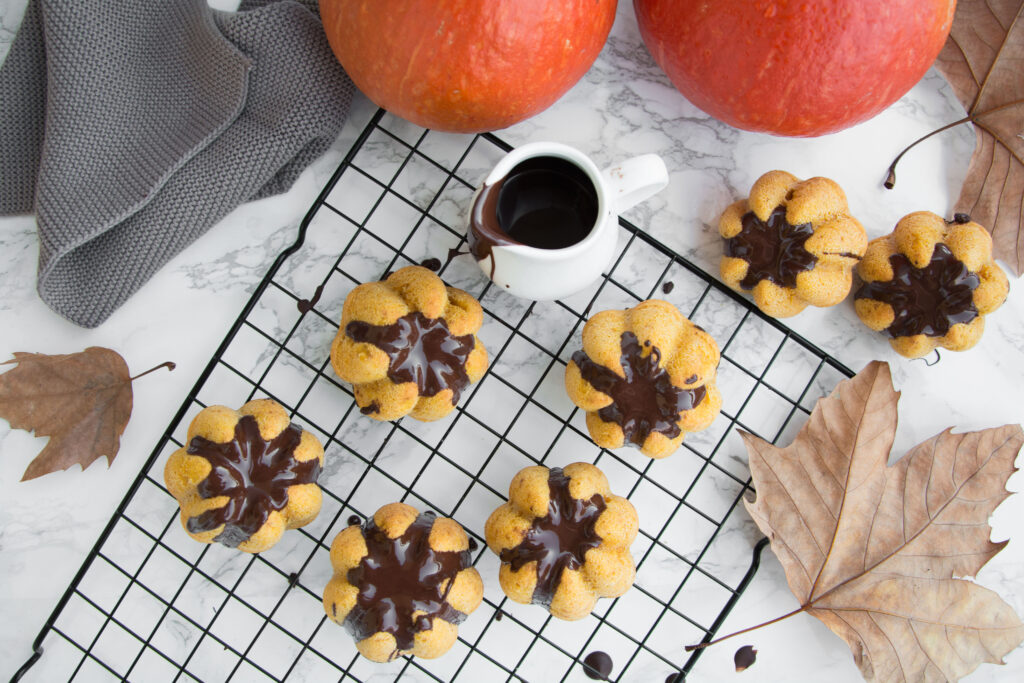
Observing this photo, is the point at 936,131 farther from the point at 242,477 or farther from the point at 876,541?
the point at 242,477

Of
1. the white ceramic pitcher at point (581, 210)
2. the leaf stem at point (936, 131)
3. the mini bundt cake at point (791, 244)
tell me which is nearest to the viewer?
the white ceramic pitcher at point (581, 210)

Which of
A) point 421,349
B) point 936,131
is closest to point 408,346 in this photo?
point 421,349

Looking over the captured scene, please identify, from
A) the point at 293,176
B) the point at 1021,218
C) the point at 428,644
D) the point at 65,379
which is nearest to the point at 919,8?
the point at 1021,218

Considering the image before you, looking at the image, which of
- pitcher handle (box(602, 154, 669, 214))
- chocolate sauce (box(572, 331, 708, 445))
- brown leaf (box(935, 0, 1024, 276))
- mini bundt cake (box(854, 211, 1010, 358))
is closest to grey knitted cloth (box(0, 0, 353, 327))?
pitcher handle (box(602, 154, 669, 214))

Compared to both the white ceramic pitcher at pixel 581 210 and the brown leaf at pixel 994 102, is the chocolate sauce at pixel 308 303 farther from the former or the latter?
the brown leaf at pixel 994 102

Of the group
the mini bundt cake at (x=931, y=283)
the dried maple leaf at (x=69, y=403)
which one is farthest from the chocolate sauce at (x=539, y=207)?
the dried maple leaf at (x=69, y=403)

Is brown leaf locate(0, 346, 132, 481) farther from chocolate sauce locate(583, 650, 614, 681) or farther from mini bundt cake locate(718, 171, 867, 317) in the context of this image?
mini bundt cake locate(718, 171, 867, 317)
